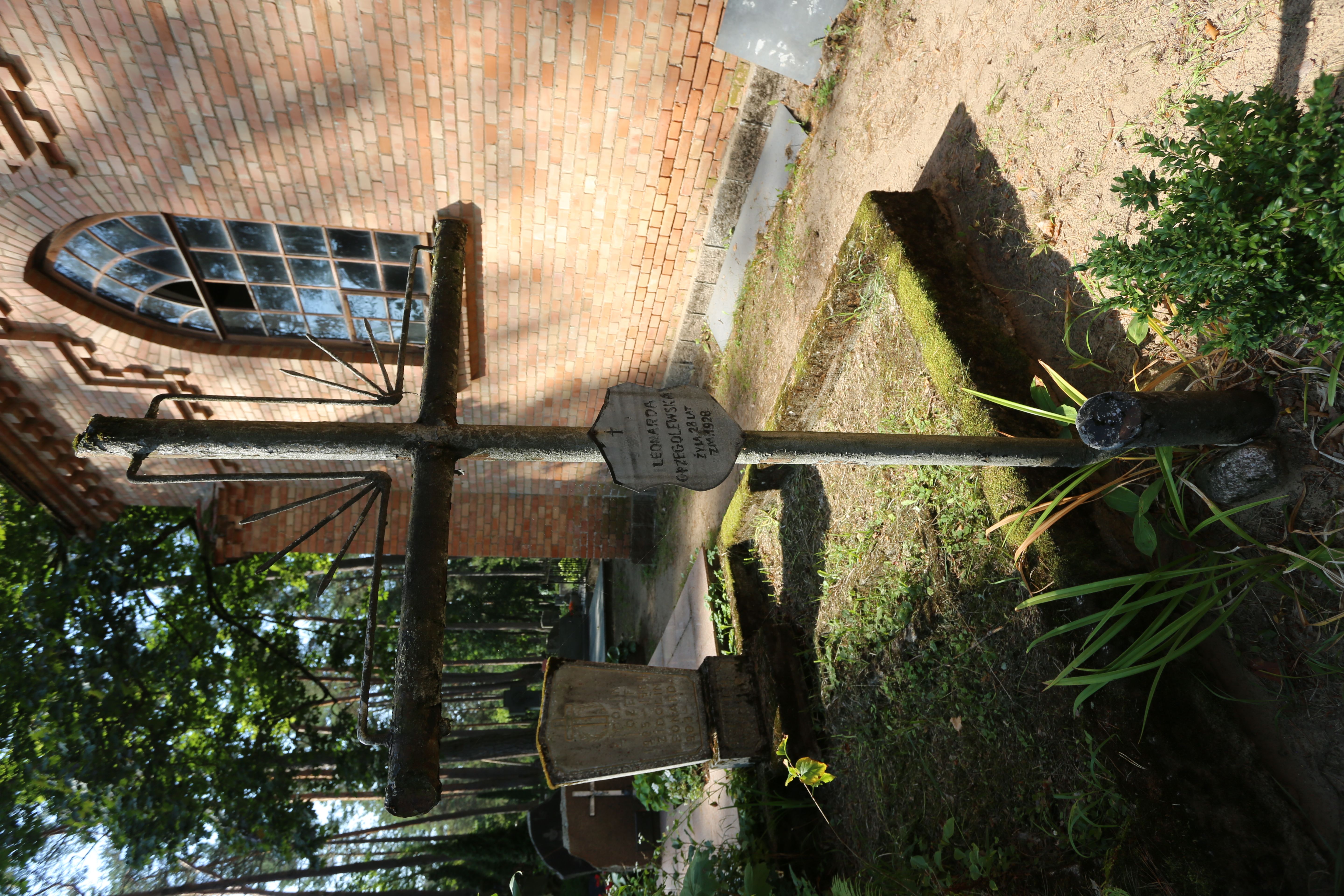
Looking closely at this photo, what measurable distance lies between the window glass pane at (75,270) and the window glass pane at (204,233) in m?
0.97

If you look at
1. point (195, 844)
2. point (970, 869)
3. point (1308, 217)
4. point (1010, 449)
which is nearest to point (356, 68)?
point (1010, 449)

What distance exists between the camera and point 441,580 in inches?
89.0

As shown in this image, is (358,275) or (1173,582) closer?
(1173,582)

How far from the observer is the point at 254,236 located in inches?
260

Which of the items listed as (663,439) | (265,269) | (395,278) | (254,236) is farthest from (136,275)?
(663,439)

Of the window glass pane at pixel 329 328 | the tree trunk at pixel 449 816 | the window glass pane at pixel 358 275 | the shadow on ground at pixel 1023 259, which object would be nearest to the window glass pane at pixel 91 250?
the window glass pane at pixel 329 328

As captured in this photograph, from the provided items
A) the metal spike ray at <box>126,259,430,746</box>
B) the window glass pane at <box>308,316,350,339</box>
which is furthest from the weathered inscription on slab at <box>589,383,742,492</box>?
the window glass pane at <box>308,316,350,339</box>

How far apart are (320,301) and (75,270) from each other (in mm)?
2019

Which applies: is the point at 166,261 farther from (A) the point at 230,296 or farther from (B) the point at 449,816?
(B) the point at 449,816

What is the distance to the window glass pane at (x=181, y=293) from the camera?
7.05 meters

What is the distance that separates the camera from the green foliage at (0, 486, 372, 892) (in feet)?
29.7

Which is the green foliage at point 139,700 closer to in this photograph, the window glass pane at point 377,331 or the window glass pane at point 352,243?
the window glass pane at point 377,331

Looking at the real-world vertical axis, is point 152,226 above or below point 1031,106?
above

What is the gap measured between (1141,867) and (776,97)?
545cm
